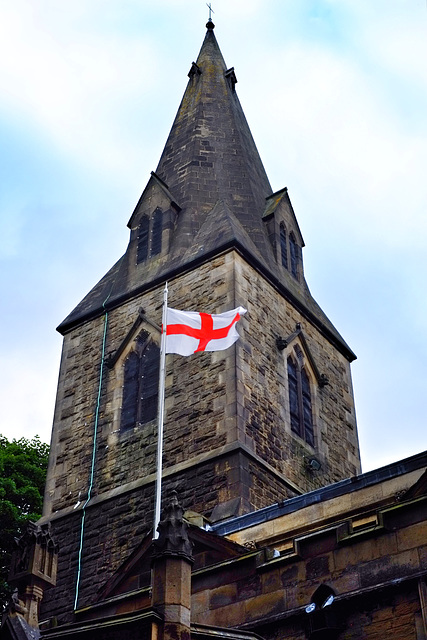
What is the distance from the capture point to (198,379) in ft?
71.9

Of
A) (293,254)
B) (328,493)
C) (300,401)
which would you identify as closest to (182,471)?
(300,401)

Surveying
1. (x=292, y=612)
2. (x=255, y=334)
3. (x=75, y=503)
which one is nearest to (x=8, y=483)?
(x=75, y=503)

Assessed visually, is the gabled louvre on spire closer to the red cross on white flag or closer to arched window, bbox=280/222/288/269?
arched window, bbox=280/222/288/269

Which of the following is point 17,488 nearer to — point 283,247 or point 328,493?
point 283,247

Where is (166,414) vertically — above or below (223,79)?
below

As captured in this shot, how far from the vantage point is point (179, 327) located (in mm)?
20766

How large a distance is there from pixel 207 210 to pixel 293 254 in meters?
2.59

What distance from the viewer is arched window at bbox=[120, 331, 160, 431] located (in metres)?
22.6

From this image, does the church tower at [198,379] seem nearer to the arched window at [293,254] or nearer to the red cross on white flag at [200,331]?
the arched window at [293,254]

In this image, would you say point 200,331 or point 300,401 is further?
point 300,401

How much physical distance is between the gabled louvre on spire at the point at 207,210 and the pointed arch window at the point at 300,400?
173cm

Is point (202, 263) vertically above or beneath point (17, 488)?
above

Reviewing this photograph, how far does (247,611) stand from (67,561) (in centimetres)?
927

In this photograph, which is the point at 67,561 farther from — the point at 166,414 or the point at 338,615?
the point at 338,615
